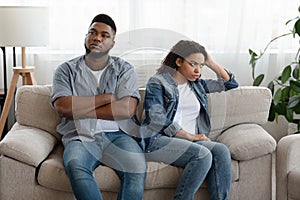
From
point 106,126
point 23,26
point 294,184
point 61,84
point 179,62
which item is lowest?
point 294,184

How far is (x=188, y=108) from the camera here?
3.18 m

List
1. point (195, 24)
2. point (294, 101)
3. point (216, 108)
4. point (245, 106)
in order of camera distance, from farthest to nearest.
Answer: point (195, 24), point (294, 101), point (245, 106), point (216, 108)

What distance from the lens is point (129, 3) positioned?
14.3ft

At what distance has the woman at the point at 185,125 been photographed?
3.00 metres

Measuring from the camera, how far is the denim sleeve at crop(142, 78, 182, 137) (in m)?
3.11

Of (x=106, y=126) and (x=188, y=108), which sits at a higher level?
(x=188, y=108)

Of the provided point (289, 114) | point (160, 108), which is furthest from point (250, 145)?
point (289, 114)

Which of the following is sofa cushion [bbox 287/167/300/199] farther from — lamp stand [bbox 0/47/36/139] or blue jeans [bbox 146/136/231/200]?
lamp stand [bbox 0/47/36/139]

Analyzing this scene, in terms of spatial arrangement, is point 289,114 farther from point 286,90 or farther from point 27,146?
point 27,146

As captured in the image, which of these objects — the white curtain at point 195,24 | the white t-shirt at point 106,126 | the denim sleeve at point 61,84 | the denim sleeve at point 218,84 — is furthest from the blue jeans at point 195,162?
the white curtain at point 195,24

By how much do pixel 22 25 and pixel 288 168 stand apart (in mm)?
1788

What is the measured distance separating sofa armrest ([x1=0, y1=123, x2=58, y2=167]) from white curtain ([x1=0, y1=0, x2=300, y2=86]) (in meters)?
1.22

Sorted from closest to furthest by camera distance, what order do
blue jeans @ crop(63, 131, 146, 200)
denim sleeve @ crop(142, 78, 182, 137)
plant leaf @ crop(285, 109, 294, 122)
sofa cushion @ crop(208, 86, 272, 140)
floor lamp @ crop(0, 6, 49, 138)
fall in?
blue jeans @ crop(63, 131, 146, 200) → denim sleeve @ crop(142, 78, 182, 137) → sofa cushion @ crop(208, 86, 272, 140) → floor lamp @ crop(0, 6, 49, 138) → plant leaf @ crop(285, 109, 294, 122)

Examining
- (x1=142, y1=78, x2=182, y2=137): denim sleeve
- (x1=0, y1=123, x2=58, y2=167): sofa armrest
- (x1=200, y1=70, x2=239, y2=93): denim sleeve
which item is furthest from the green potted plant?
(x1=0, y1=123, x2=58, y2=167): sofa armrest
